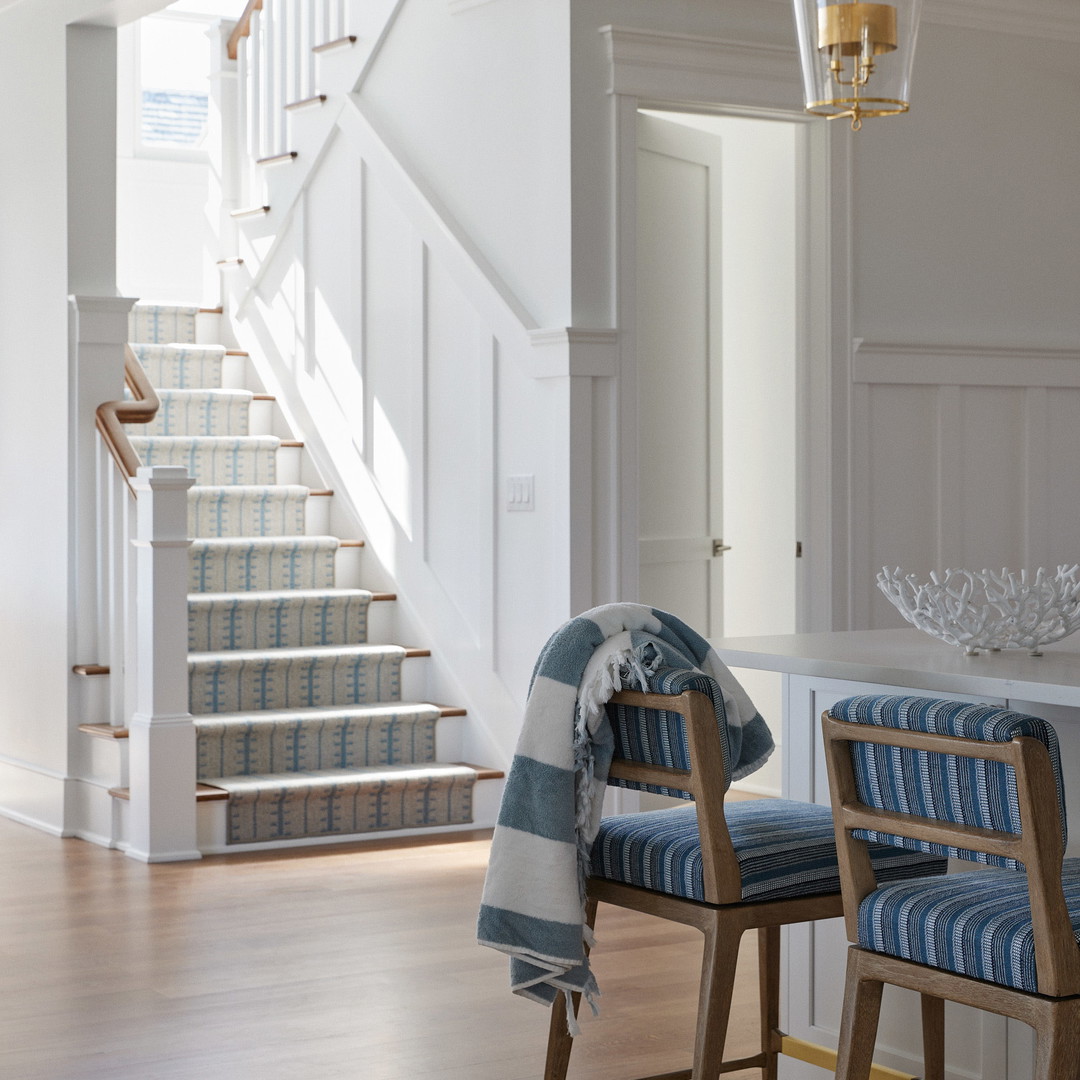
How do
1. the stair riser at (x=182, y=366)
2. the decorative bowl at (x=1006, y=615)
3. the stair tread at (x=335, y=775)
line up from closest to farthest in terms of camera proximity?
the decorative bowl at (x=1006, y=615) < the stair tread at (x=335, y=775) < the stair riser at (x=182, y=366)

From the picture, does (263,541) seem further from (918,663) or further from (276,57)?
(918,663)

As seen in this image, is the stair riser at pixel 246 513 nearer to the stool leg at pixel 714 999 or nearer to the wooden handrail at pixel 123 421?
the wooden handrail at pixel 123 421

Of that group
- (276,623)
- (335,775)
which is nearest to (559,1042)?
(335,775)

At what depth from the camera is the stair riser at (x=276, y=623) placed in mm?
5809

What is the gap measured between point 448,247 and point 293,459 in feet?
4.79

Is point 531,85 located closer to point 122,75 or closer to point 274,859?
point 274,859

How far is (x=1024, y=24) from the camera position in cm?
575

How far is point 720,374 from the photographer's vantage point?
5.80m

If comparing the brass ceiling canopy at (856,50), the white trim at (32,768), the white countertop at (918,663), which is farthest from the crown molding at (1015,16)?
the white trim at (32,768)

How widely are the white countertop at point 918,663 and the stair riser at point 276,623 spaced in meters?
3.17

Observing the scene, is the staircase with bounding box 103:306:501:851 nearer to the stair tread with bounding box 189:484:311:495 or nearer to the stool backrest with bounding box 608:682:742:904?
the stair tread with bounding box 189:484:311:495

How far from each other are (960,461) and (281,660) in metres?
2.43

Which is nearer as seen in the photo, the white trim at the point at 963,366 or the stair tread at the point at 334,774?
the stair tread at the point at 334,774

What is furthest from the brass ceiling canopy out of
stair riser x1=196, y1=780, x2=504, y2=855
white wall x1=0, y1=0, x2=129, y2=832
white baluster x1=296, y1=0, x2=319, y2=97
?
white baluster x1=296, y1=0, x2=319, y2=97
